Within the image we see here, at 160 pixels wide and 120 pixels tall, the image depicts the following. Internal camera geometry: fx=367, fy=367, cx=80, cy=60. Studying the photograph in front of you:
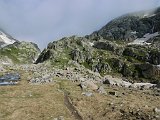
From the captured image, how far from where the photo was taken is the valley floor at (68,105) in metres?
60.9

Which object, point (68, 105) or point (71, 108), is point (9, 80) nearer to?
point (68, 105)

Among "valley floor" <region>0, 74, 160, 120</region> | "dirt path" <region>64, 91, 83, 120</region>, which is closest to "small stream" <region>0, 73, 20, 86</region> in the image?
"valley floor" <region>0, 74, 160, 120</region>

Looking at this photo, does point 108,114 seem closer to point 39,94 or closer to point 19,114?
point 19,114

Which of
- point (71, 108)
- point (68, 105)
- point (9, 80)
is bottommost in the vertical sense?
point (71, 108)

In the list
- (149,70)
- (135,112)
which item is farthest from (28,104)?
(149,70)

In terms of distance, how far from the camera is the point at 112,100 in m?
72.9

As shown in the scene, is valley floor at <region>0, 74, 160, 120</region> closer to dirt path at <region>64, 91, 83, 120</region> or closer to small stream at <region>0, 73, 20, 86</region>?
dirt path at <region>64, 91, 83, 120</region>

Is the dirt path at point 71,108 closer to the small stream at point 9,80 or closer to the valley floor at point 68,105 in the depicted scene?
the valley floor at point 68,105

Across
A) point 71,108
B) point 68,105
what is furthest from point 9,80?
point 71,108

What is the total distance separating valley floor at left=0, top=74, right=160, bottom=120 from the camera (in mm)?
60947

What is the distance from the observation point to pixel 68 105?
7044cm

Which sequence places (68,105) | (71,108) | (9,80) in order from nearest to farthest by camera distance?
(71,108)
(68,105)
(9,80)

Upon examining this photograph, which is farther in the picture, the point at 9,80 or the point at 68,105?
the point at 9,80

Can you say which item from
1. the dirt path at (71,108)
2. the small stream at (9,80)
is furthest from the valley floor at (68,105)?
the small stream at (9,80)
